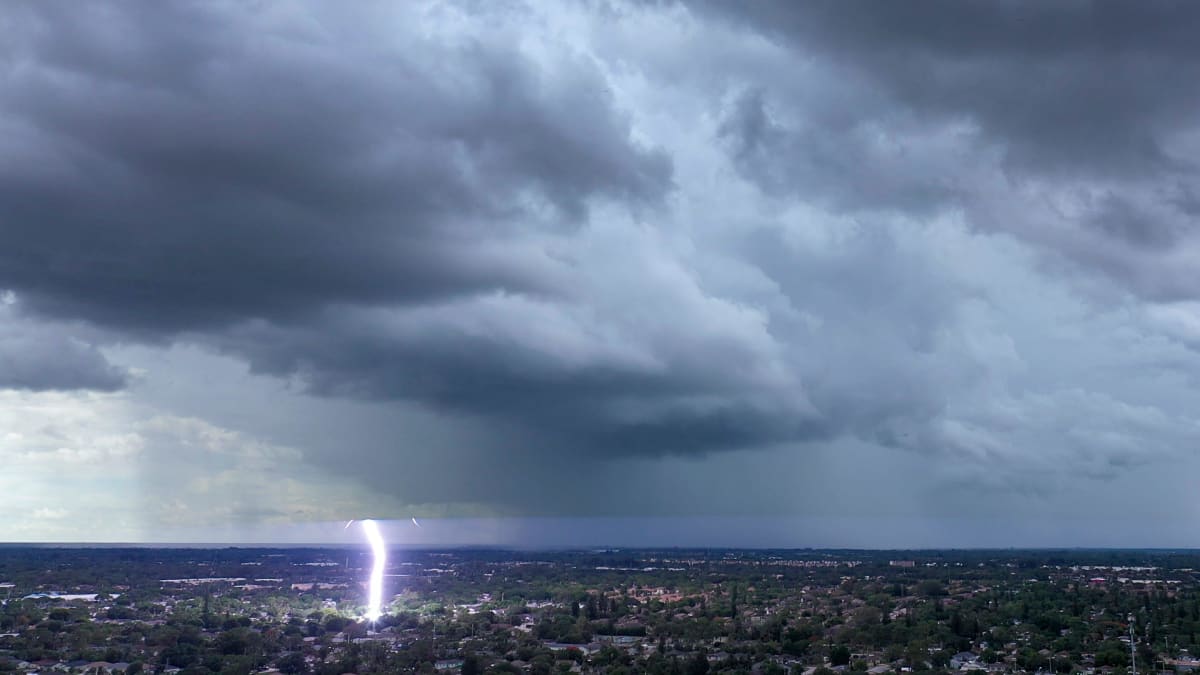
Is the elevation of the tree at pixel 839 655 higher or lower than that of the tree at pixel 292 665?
higher

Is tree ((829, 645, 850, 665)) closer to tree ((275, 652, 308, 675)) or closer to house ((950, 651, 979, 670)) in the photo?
house ((950, 651, 979, 670))

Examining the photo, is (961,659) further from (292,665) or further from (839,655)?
(292,665)

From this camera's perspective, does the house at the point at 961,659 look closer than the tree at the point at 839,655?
Yes

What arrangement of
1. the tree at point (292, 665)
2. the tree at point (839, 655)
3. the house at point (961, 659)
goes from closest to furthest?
the tree at point (292, 665)
the house at point (961, 659)
the tree at point (839, 655)

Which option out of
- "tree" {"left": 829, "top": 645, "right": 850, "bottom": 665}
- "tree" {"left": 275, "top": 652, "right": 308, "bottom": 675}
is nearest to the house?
"tree" {"left": 829, "top": 645, "right": 850, "bottom": 665}

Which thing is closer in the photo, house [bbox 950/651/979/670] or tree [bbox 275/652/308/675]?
tree [bbox 275/652/308/675]

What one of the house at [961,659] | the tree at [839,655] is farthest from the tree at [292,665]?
the house at [961,659]

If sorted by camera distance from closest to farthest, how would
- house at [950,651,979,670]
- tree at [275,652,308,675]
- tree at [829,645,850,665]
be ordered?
tree at [275,652,308,675] < house at [950,651,979,670] < tree at [829,645,850,665]

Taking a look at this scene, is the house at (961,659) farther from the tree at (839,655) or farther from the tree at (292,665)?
the tree at (292,665)

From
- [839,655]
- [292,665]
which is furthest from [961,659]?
[292,665]

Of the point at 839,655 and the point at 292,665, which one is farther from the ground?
the point at 839,655

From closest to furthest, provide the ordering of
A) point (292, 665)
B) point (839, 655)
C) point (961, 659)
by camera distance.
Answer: point (292, 665) < point (839, 655) < point (961, 659)
